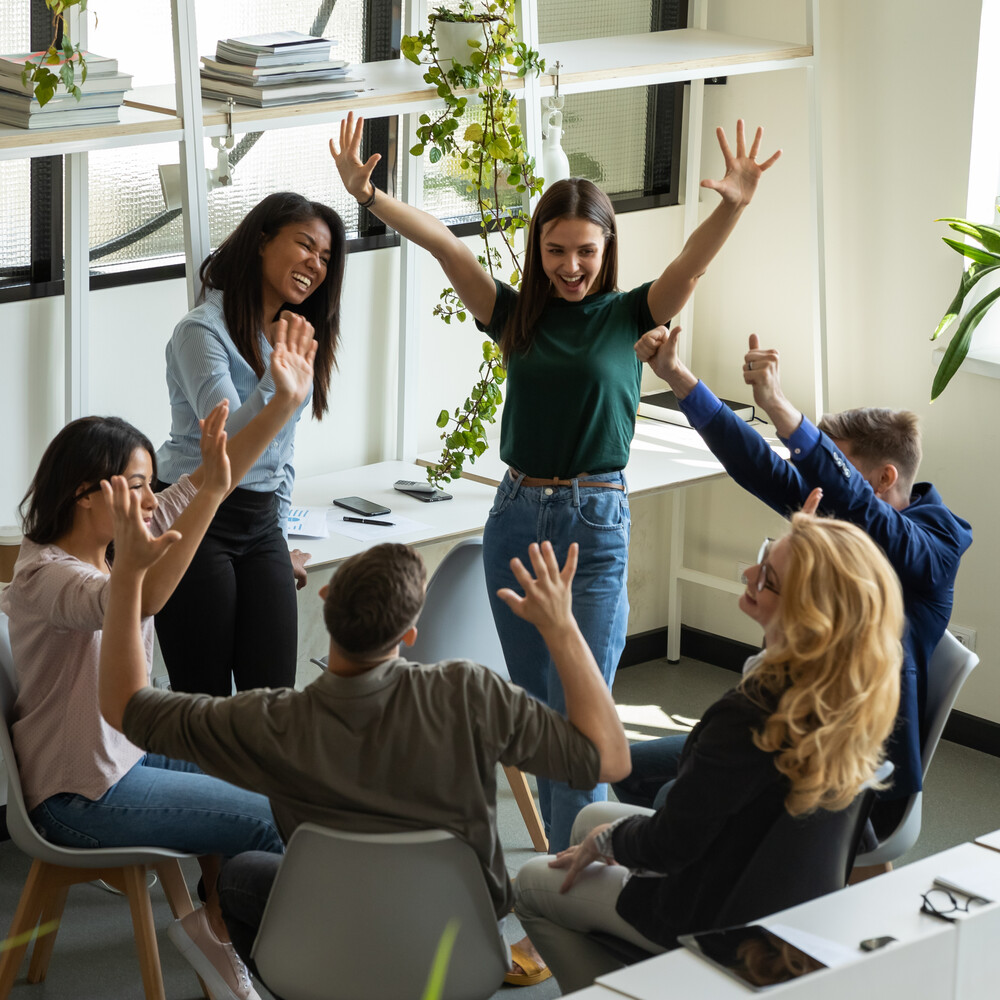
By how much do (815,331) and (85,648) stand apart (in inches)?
101

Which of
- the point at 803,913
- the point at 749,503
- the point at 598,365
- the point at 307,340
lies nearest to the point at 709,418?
the point at 598,365

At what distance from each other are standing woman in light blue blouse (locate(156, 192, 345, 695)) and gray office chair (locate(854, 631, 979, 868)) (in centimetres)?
119

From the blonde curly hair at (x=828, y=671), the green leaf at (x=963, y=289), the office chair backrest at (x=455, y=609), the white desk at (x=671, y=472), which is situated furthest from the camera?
the white desk at (x=671, y=472)

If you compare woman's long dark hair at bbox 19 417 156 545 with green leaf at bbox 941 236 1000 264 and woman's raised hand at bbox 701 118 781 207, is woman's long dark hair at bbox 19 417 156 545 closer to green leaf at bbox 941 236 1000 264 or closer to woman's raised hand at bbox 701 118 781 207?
woman's raised hand at bbox 701 118 781 207

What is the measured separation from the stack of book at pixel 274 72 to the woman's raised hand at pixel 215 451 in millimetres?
1135

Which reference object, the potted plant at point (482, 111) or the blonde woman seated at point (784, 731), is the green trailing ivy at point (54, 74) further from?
the blonde woman seated at point (784, 731)

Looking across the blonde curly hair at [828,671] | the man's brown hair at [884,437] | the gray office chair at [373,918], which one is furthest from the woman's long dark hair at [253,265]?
the blonde curly hair at [828,671]

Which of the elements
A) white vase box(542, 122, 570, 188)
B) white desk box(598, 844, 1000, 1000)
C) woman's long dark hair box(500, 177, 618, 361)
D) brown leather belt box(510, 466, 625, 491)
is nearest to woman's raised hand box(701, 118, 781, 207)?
woman's long dark hair box(500, 177, 618, 361)

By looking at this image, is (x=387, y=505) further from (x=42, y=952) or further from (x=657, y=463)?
(x=42, y=952)

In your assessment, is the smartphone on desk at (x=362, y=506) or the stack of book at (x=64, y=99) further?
the smartphone on desk at (x=362, y=506)

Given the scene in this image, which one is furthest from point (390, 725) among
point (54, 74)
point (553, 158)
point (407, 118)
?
point (407, 118)

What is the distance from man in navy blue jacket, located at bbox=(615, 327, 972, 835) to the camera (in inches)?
92.0

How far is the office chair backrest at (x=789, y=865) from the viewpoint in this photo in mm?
1826

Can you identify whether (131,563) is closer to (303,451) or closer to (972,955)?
(972,955)
